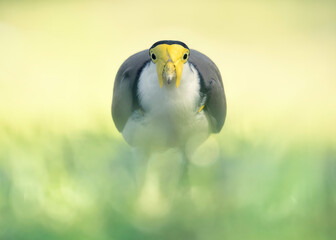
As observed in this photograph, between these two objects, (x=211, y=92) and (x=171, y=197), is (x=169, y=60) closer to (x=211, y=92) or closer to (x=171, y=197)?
(x=211, y=92)

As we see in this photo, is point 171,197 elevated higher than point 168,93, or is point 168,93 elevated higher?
point 168,93

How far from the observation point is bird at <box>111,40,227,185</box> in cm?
147

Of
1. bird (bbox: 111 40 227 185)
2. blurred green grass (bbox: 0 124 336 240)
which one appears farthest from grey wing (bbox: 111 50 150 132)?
blurred green grass (bbox: 0 124 336 240)

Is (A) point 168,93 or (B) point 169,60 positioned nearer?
(B) point 169,60

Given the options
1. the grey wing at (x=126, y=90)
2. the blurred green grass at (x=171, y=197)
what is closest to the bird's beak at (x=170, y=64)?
the grey wing at (x=126, y=90)

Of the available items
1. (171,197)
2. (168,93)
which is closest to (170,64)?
(168,93)

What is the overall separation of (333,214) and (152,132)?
76 centimetres

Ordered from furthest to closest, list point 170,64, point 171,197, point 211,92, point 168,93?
point 211,92, point 168,93, point 170,64, point 171,197

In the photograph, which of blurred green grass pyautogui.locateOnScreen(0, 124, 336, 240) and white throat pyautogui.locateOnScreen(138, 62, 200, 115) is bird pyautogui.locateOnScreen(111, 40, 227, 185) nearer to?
white throat pyautogui.locateOnScreen(138, 62, 200, 115)

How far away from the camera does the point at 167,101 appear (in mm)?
1541

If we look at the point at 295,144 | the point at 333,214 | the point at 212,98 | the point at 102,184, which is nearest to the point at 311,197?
the point at 333,214

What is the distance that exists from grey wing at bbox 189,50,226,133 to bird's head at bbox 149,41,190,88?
177 millimetres

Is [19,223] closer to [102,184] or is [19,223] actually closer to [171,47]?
[102,184]

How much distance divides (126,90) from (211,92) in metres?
0.27
